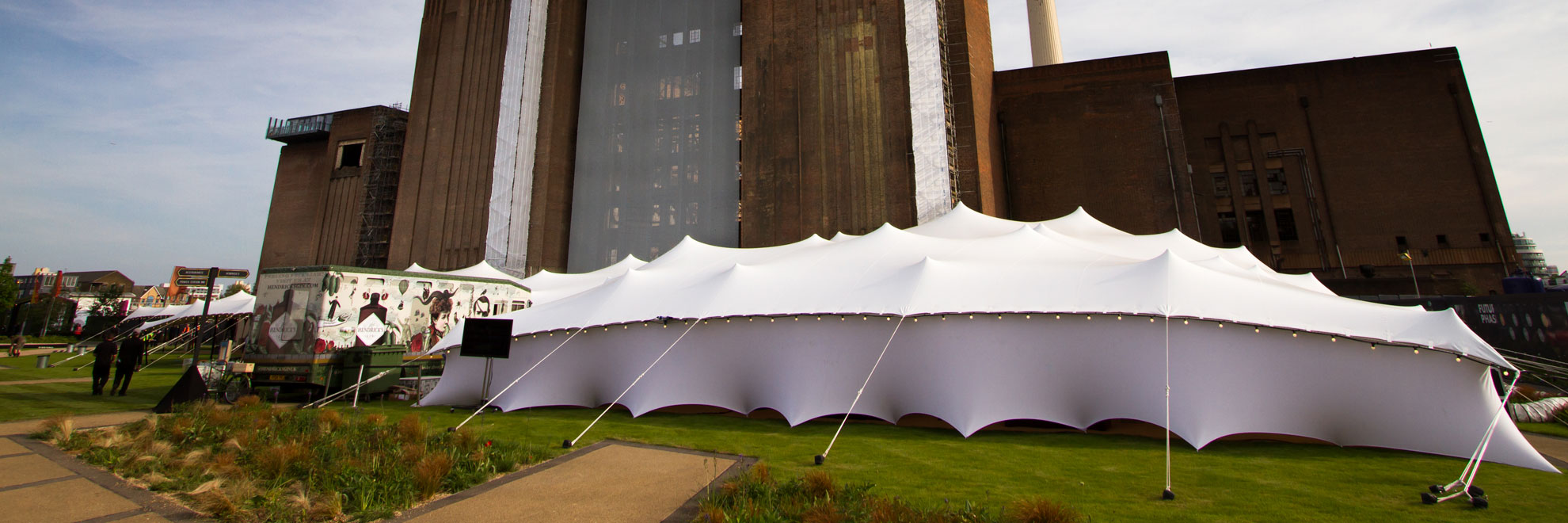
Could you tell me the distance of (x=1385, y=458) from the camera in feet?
22.3

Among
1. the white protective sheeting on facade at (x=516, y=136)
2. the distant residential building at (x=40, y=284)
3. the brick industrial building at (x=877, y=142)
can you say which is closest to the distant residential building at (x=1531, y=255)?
the brick industrial building at (x=877, y=142)

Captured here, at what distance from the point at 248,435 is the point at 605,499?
191 inches

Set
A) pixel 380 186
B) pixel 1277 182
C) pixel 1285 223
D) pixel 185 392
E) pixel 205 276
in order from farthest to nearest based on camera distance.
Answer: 1. pixel 380 186
2. pixel 1277 182
3. pixel 1285 223
4. pixel 205 276
5. pixel 185 392

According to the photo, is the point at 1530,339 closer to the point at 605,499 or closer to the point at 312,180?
the point at 605,499

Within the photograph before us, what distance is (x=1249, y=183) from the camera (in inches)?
1283

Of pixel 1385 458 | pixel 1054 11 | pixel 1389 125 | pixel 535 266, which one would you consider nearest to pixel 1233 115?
pixel 1389 125

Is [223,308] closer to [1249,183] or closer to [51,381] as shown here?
[51,381]

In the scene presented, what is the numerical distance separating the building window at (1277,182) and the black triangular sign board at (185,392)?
134ft

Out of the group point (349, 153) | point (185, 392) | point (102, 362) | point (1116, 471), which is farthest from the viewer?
point (349, 153)

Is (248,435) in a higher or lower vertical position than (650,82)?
lower

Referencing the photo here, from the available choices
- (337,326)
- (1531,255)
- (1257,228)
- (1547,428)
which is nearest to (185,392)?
(337,326)

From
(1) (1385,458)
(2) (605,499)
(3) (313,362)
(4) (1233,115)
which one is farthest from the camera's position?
(4) (1233,115)

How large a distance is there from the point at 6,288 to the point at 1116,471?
69758mm

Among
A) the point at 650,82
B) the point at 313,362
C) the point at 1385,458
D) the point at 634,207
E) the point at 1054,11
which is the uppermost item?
the point at 1054,11
